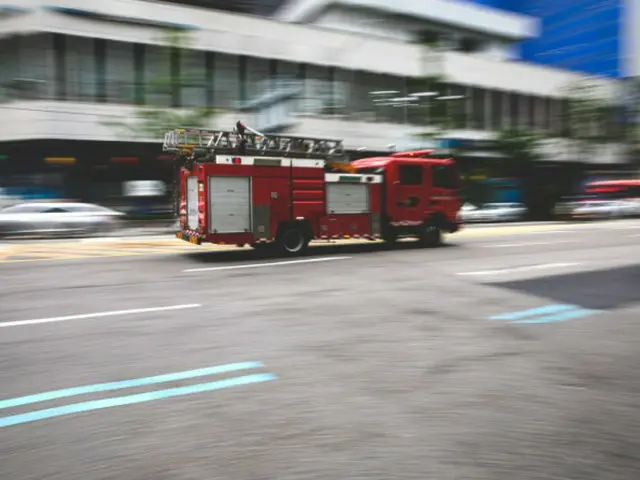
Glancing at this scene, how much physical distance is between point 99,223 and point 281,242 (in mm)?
10865

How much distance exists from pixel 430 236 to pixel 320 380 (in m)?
11.6

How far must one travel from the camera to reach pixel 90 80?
1228 inches

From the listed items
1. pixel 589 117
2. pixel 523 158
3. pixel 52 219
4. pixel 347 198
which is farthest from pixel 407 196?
pixel 589 117

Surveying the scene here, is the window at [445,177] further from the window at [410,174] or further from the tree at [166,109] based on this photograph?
the tree at [166,109]

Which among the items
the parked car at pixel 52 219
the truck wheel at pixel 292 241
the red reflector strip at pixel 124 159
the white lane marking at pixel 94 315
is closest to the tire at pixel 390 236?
the truck wheel at pixel 292 241

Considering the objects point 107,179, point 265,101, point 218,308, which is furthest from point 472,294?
point 107,179

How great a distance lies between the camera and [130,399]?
4152mm

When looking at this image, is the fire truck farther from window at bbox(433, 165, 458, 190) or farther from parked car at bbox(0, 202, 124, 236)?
parked car at bbox(0, 202, 124, 236)

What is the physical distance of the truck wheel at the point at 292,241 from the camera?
13414 mm

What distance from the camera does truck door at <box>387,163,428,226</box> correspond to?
49.1 feet

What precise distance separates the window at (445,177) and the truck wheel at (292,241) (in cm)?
420

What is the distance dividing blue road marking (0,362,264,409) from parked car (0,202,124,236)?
17743 millimetres

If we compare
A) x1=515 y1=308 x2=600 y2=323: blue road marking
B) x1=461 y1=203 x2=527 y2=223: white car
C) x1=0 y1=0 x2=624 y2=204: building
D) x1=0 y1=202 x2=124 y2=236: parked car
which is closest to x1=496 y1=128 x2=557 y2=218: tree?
x1=0 y1=0 x2=624 y2=204: building

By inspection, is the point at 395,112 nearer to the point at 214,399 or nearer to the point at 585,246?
the point at 585,246
